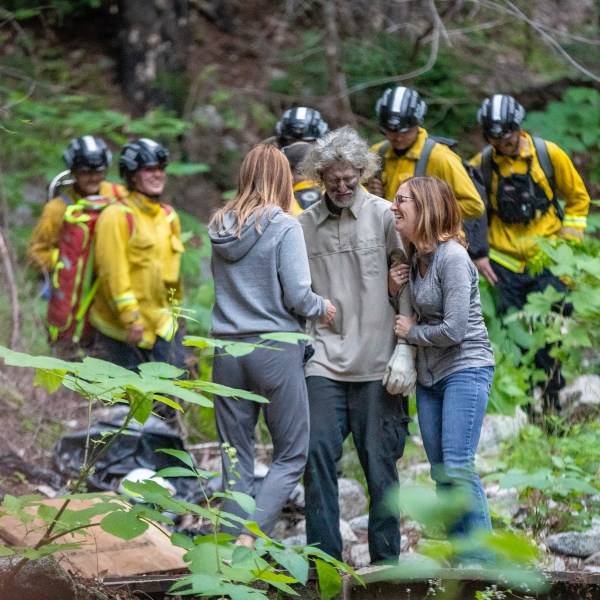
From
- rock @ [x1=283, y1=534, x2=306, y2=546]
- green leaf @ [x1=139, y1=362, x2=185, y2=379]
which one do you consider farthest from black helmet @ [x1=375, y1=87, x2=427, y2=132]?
green leaf @ [x1=139, y1=362, x2=185, y2=379]

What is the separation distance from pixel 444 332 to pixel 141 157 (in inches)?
110

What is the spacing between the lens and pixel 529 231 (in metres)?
7.47

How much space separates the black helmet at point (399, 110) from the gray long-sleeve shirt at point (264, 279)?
1.72m

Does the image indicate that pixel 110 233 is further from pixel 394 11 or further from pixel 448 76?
pixel 394 11

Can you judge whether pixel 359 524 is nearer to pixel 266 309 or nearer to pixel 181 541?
pixel 266 309

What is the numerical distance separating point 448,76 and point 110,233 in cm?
787

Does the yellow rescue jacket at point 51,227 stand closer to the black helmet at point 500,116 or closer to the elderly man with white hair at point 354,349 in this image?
the elderly man with white hair at point 354,349

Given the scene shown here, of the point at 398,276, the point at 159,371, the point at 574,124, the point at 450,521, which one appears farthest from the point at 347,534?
→ the point at 574,124

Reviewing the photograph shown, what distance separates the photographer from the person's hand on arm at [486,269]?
23.9 ft

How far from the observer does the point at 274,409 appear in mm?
5133

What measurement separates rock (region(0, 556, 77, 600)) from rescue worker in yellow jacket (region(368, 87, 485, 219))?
377cm

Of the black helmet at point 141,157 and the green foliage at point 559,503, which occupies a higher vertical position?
the black helmet at point 141,157

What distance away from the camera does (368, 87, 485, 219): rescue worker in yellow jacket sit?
21.4 ft

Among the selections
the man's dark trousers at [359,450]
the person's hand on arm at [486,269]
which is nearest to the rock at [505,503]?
the man's dark trousers at [359,450]
